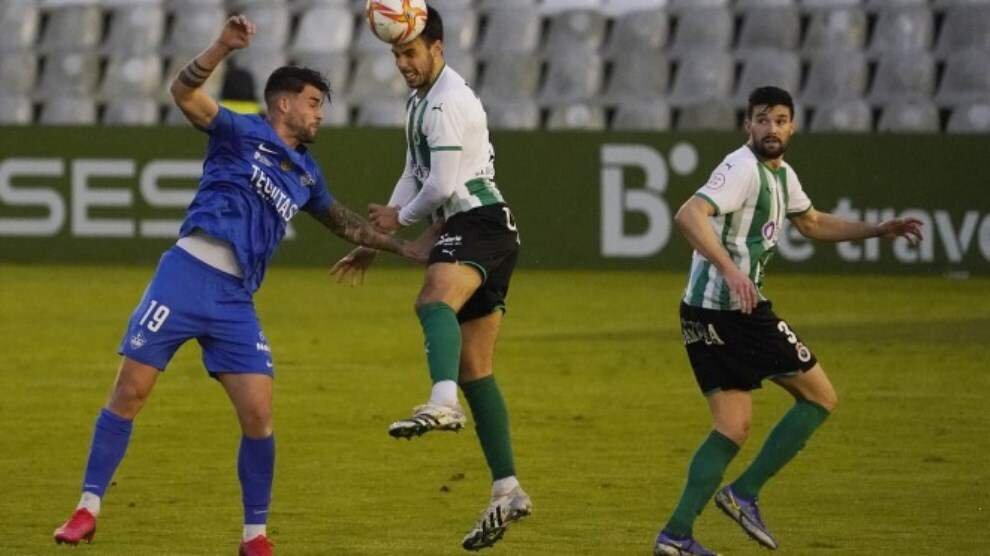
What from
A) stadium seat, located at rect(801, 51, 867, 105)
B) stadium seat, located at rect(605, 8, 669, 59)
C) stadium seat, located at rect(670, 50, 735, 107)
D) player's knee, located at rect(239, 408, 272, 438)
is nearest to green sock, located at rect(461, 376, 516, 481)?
player's knee, located at rect(239, 408, 272, 438)

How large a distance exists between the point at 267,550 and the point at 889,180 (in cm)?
1722

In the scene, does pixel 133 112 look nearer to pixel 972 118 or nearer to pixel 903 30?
pixel 903 30

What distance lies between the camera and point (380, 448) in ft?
40.7

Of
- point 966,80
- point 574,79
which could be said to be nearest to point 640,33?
point 574,79

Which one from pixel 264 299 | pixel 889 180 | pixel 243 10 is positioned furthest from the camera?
pixel 243 10

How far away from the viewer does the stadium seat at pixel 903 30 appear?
27.0 meters

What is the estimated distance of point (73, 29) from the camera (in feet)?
98.1

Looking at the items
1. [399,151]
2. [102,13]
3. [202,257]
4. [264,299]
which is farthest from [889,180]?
[202,257]

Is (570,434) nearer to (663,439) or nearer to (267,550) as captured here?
(663,439)

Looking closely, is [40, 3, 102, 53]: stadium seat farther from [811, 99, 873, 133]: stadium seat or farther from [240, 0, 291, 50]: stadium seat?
[811, 99, 873, 133]: stadium seat

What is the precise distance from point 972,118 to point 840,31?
2168 millimetres

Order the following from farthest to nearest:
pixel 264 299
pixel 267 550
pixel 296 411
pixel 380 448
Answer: pixel 264 299 → pixel 296 411 → pixel 380 448 → pixel 267 550

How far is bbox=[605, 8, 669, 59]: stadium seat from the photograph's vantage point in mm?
28094

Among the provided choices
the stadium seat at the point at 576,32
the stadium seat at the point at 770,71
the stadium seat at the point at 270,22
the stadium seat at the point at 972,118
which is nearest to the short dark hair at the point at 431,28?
the stadium seat at the point at 972,118
